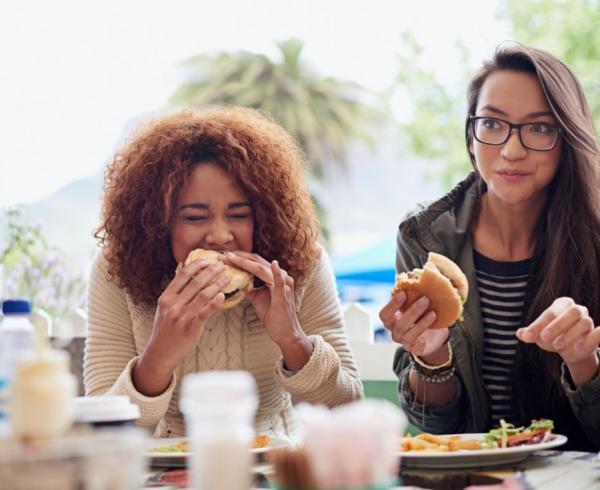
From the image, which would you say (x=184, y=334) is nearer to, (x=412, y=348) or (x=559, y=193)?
(x=412, y=348)

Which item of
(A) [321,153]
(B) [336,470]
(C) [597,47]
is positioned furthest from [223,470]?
(A) [321,153]

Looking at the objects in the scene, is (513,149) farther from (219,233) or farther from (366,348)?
(366,348)

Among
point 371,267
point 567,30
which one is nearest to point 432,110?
point 567,30

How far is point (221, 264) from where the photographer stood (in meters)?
2.49

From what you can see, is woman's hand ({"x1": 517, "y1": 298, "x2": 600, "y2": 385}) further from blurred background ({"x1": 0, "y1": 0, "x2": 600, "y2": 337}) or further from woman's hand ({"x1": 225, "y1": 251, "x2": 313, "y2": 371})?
blurred background ({"x1": 0, "y1": 0, "x2": 600, "y2": 337})

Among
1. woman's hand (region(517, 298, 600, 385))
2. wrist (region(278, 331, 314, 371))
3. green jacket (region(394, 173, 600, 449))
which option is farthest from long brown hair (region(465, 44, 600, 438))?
wrist (region(278, 331, 314, 371))

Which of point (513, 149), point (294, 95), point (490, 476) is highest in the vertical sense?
point (294, 95)

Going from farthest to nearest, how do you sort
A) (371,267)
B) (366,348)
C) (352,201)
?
(352,201) → (371,267) → (366,348)

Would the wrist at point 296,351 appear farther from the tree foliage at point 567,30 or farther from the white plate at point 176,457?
the tree foliage at point 567,30

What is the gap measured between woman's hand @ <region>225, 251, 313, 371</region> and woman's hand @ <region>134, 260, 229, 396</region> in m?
0.11

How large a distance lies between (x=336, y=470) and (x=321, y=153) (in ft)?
78.8

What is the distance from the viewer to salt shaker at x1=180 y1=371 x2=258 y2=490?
1.08m

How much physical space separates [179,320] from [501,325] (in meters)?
0.90

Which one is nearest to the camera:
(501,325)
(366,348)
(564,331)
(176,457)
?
(176,457)
